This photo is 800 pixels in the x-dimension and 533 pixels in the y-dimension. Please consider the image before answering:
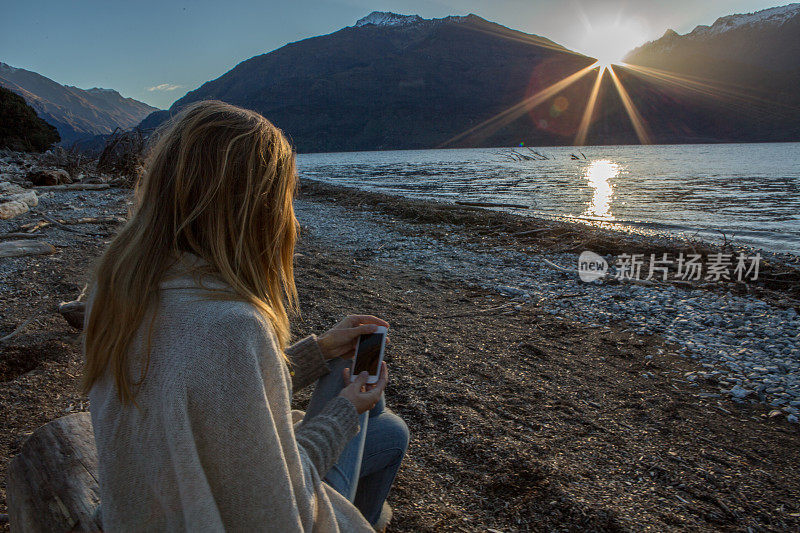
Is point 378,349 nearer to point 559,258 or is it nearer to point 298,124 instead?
point 559,258

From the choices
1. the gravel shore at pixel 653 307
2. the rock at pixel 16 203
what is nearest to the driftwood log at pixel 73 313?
the gravel shore at pixel 653 307

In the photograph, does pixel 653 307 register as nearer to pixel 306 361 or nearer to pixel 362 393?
pixel 306 361

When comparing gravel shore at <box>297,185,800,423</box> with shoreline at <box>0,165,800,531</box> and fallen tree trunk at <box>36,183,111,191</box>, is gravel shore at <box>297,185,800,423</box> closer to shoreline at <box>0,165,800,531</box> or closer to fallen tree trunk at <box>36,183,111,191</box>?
shoreline at <box>0,165,800,531</box>

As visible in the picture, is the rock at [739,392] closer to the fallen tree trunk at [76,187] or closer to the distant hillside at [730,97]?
the fallen tree trunk at [76,187]

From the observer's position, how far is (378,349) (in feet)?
7.23

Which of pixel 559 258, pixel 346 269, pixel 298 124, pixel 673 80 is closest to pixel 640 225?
pixel 559 258


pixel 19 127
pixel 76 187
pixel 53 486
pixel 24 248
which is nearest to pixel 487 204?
pixel 76 187

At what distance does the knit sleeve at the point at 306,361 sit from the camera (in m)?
2.27

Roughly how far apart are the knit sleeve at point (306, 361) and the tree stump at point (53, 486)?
0.90 m

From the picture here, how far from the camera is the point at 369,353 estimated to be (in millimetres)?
2219

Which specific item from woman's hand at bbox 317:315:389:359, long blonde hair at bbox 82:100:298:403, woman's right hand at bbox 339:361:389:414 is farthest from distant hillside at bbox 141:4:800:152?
long blonde hair at bbox 82:100:298:403

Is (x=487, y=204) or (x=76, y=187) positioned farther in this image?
(x=487, y=204)

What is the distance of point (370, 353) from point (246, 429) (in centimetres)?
104

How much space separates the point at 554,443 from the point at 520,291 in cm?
438
